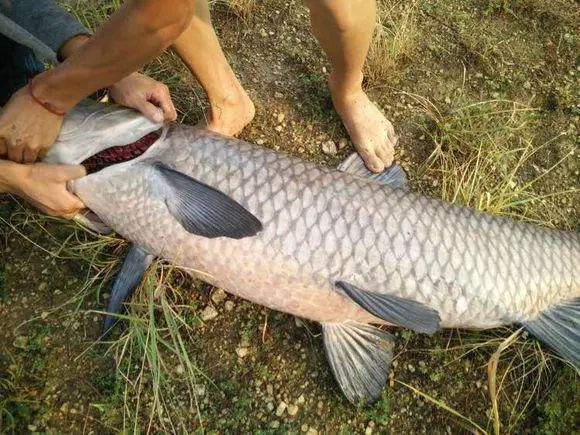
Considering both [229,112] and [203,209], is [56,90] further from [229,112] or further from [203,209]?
[229,112]

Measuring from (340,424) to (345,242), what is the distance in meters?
0.87

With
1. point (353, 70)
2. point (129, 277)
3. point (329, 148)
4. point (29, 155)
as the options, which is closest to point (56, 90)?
point (29, 155)

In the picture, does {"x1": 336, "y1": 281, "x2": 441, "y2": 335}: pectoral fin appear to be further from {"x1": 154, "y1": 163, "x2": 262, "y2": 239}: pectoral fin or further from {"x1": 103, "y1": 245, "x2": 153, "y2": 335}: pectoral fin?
{"x1": 103, "y1": 245, "x2": 153, "y2": 335}: pectoral fin

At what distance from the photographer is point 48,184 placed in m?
2.30

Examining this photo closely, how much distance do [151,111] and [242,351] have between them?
1.18 metres

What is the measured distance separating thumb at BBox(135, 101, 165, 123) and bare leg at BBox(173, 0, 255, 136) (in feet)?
1.18

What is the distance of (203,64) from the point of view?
2734 mm

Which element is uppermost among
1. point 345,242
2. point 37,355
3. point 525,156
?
point 345,242

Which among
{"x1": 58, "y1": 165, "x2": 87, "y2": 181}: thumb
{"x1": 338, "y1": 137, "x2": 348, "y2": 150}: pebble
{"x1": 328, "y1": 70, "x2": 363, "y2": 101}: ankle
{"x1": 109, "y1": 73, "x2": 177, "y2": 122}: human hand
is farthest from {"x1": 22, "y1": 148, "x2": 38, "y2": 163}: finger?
{"x1": 338, "y1": 137, "x2": 348, "y2": 150}: pebble

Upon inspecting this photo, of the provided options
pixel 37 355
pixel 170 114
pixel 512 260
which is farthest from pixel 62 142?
pixel 512 260

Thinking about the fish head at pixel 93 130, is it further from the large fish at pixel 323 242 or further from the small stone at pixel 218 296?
the small stone at pixel 218 296

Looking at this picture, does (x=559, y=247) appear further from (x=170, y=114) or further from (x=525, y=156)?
(x=170, y=114)

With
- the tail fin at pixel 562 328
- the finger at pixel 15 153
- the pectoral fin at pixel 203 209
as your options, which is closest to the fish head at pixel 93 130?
the finger at pixel 15 153

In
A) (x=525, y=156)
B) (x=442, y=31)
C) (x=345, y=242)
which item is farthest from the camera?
(x=442, y=31)
